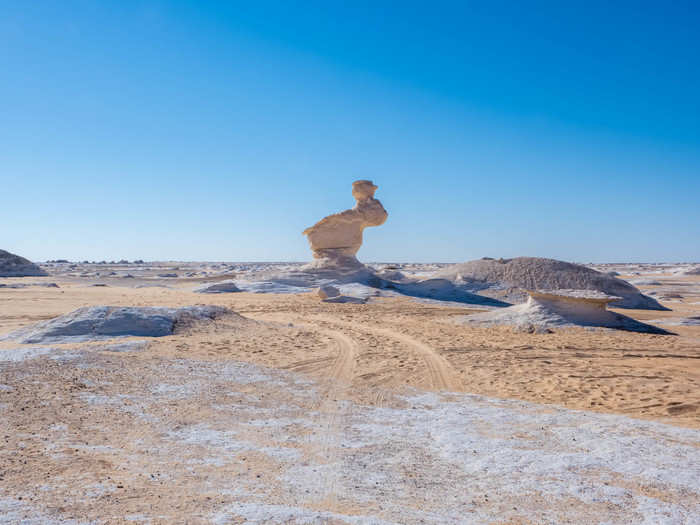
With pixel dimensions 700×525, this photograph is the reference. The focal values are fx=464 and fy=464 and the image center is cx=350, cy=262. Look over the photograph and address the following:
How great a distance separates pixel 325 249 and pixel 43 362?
24141 mm

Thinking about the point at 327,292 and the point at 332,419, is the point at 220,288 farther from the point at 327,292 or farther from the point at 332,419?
the point at 332,419

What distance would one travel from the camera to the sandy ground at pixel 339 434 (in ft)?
11.2

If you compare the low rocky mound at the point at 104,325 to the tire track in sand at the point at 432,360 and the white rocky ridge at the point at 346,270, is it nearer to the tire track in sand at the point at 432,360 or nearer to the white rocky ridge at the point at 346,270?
the tire track in sand at the point at 432,360

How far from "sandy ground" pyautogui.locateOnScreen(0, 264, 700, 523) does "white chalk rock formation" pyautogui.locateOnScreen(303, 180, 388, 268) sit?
20.5m

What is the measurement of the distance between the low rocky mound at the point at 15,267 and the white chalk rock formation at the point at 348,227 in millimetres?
24180

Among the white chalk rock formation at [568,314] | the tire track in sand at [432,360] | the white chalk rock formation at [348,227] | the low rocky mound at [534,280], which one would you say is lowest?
the tire track in sand at [432,360]

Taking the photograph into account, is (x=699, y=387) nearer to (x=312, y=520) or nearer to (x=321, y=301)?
(x=312, y=520)

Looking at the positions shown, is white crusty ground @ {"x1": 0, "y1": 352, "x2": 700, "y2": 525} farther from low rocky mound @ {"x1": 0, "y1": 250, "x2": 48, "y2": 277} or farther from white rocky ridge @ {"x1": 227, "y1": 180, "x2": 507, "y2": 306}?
low rocky mound @ {"x1": 0, "y1": 250, "x2": 48, "y2": 277}

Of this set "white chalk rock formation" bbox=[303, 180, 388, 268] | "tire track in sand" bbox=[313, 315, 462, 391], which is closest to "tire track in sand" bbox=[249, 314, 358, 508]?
"tire track in sand" bbox=[313, 315, 462, 391]

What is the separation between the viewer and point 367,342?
1131cm

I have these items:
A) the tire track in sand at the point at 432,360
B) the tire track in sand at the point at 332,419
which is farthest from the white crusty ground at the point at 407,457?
the tire track in sand at the point at 432,360

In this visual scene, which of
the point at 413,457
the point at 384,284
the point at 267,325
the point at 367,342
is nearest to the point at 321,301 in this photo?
the point at 384,284

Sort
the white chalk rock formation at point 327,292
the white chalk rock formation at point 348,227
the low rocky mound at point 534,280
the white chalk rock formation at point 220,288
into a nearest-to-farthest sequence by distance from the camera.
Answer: the white chalk rock formation at point 327,292 < the low rocky mound at point 534,280 < the white chalk rock formation at point 220,288 < the white chalk rock formation at point 348,227

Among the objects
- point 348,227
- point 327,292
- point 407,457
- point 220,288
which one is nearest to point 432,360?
point 407,457
